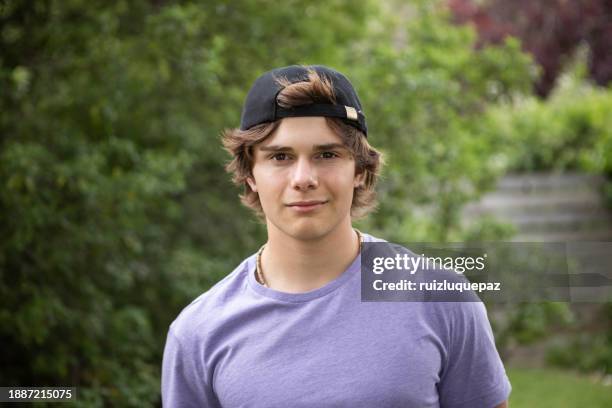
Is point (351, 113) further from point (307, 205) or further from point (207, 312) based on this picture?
point (207, 312)

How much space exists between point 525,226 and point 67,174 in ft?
16.5

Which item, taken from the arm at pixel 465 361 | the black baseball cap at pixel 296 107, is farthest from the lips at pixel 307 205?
the arm at pixel 465 361

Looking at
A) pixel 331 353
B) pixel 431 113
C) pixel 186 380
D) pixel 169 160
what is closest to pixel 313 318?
pixel 331 353

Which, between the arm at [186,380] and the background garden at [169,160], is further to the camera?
the background garden at [169,160]

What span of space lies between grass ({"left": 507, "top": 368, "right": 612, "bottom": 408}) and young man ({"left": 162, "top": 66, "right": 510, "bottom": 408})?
4.21 metres

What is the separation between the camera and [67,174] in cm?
411

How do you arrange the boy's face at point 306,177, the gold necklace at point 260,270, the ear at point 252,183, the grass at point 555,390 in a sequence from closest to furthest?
the boy's face at point 306,177 < the gold necklace at point 260,270 < the ear at point 252,183 < the grass at point 555,390

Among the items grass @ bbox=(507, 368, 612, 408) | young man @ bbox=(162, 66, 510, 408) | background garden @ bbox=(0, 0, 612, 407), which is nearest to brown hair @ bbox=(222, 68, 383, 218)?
young man @ bbox=(162, 66, 510, 408)

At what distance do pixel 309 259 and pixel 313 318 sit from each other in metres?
0.17

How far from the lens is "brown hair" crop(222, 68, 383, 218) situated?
2.07 m

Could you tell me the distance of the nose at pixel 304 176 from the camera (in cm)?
205

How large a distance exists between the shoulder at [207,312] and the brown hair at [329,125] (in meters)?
0.34

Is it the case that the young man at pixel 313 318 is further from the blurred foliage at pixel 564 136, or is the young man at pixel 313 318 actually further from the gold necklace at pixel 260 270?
the blurred foliage at pixel 564 136

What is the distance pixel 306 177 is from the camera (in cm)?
205
